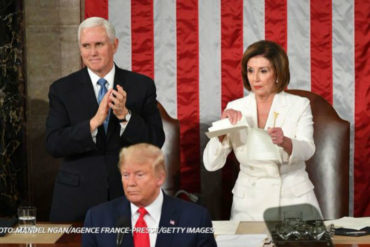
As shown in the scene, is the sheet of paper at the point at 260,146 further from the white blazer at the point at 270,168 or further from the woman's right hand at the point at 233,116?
the white blazer at the point at 270,168

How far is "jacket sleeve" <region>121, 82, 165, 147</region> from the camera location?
9.69 ft

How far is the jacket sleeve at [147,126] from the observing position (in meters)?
2.95

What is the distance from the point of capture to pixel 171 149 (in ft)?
15.0

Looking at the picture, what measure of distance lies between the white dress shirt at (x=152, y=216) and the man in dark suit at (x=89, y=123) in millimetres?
680

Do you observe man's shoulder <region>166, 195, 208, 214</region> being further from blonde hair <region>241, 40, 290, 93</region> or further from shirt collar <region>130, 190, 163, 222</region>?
blonde hair <region>241, 40, 290, 93</region>

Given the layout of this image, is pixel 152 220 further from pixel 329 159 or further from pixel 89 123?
pixel 329 159

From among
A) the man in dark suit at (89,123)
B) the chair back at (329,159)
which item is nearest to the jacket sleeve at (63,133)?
the man in dark suit at (89,123)

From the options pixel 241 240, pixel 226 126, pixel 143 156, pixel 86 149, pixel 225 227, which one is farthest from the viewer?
pixel 226 126

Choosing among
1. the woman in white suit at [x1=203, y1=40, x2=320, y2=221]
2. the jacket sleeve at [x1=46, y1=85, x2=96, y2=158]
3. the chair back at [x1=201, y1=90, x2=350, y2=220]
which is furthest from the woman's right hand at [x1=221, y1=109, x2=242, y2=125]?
the chair back at [x1=201, y1=90, x2=350, y2=220]

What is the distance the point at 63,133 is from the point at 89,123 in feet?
0.52

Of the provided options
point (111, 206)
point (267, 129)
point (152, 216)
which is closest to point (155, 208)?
point (152, 216)

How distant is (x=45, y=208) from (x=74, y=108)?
6.45ft

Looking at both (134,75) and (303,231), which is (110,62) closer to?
(134,75)

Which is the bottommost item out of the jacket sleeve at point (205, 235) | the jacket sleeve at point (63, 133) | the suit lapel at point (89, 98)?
the jacket sleeve at point (205, 235)
